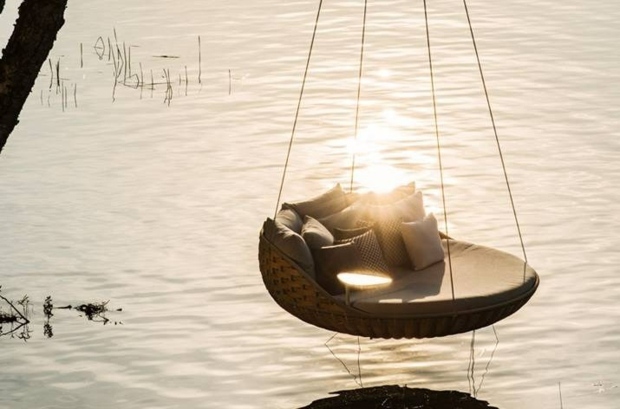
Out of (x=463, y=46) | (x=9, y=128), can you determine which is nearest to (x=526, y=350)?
(x=9, y=128)

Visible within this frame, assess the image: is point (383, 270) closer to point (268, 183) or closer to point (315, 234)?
point (315, 234)

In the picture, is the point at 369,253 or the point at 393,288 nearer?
the point at 393,288

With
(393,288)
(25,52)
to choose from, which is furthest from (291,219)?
(25,52)

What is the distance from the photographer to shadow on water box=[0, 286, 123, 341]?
14.1 m

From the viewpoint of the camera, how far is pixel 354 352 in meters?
13.3

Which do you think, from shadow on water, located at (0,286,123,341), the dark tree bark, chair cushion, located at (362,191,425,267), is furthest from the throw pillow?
the dark tree bark

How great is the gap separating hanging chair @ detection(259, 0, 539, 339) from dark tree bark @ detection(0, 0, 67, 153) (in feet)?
5.75

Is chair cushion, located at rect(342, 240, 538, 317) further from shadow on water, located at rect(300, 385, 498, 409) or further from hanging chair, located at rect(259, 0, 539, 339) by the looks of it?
shadow on water, located at rect(300, 385, 498, 409)

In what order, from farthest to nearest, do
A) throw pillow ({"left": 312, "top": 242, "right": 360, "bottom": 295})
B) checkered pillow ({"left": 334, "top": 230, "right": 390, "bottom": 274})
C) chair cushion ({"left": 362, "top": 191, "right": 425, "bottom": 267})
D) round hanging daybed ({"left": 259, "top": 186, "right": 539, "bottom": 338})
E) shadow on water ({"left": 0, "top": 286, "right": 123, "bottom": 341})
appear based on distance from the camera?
shadow on water ({"left": 0, "top": 286, "right": 123, "bottom": 341}) < chair cushion ({"left": 362, "top": 191, "right": 425, "bottom": 267}) < checkered pillow ({"left": 334, "top": 230, "right": 390, "bottom": 274}) < throw pillow ({"left": 312, "top": 242, "right": 360, "bottom": 295}) < round hanging daybed ({"left": 259, "top": 186, "right": 539, "bottom": 338})

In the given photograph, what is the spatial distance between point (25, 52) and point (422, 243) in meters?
3.75

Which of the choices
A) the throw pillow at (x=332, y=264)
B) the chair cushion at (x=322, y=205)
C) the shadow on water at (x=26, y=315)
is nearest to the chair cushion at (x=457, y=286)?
the throw pillow at (x=332, y=264)

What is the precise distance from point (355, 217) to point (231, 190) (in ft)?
14.4

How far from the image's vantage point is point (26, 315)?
567 inches

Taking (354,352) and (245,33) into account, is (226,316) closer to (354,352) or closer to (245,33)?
(354,352)
